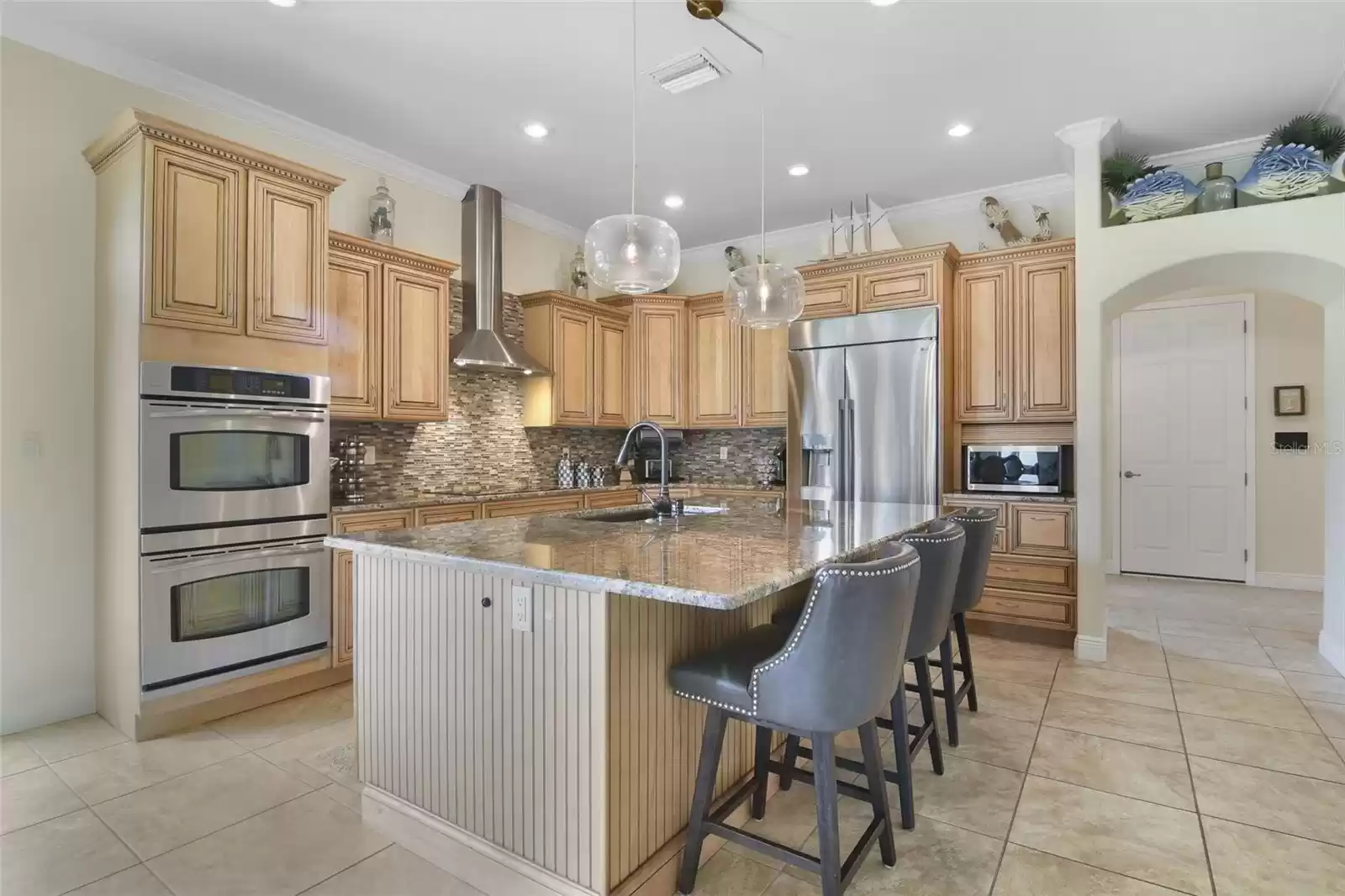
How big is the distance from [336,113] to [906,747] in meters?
4.04

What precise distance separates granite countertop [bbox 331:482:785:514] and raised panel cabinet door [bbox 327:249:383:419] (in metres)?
0.55

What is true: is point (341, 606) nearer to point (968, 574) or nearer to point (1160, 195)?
point (968, 574)

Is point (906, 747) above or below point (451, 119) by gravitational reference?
below

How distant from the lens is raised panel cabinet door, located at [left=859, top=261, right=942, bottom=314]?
14.6ft


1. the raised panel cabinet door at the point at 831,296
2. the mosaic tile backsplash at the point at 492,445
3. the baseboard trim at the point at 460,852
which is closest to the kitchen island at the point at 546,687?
the baseboard trim at the point at 460,852

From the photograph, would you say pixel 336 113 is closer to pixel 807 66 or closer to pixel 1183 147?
pixel 807 66

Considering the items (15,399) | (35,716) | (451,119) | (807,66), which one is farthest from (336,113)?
(35,716)

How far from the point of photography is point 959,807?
2244 millimetres

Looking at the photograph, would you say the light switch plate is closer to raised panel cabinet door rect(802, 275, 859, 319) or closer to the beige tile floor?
the beige tile floor

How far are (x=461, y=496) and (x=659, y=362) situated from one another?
2212 mm

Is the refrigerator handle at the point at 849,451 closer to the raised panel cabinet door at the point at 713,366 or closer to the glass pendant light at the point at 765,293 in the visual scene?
the raised panel cabinet door at the point at 713,366

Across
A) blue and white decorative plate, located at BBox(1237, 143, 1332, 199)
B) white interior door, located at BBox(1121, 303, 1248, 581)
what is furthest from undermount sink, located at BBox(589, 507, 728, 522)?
white interior door, located at BBox(1121, 303, 1248, 581)

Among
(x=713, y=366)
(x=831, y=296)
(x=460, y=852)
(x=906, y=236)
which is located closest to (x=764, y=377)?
(x=713, y=366)

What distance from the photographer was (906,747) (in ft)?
6.91
